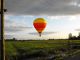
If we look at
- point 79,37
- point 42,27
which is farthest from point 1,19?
point 79,37

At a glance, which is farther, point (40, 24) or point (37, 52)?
point (37, 52)

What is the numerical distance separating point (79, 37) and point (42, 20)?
8114 cm

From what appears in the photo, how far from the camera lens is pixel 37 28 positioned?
36406 mm

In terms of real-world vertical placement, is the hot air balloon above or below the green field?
above

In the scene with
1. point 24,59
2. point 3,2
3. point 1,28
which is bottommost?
point 24,59

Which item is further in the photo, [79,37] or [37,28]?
[79,37]

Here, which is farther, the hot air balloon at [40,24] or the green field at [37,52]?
the green field at [37,52]

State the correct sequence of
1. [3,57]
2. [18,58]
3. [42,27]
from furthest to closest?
[18,58]
[42,27]
[3,57]

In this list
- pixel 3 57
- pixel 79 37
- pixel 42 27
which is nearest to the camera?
pixel 3 57

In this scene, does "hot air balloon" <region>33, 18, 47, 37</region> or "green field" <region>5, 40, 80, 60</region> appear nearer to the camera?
"hot air balloon" <region>33, 18, 47, 37</region>

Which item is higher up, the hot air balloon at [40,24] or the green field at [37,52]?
the hot air balloon at [40,24]

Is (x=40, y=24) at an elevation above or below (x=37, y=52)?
above

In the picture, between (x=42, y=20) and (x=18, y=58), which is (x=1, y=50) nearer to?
(x=42, y=20)

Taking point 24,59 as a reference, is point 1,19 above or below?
above
